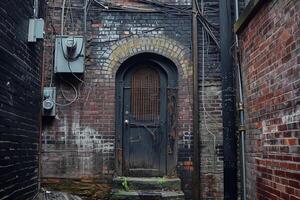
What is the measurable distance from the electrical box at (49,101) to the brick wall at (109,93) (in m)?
0.18

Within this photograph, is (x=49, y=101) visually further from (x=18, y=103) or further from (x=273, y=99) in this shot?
(x=273, y=99)

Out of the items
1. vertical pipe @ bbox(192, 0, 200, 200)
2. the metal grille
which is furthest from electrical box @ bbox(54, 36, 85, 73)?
vertical pipe @ bbox(192, 0, 200, 200)

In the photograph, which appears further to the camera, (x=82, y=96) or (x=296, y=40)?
(x=82, y=96)

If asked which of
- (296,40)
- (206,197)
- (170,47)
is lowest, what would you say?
(206,197)

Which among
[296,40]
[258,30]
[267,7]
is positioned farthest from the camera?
[258,30]

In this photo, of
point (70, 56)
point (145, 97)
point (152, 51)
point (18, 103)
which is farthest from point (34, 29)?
point (145, 97)

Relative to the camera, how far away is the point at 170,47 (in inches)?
Answer: 293

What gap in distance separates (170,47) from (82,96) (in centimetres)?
182

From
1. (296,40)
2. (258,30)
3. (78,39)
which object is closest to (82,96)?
(78,39)

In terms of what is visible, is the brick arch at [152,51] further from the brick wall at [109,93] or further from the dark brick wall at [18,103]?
the dark brick wall at [18,103]

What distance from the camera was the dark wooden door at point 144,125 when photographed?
7.42 metres

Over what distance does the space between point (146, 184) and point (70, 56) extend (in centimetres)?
258

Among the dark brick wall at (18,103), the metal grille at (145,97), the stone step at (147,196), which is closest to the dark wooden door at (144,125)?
the metal grille at (145,97)

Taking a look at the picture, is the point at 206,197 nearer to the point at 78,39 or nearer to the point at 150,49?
the point at 150,49
